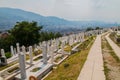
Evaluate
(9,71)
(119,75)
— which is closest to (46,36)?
(9,71)

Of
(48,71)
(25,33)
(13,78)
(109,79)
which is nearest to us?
(109,79)

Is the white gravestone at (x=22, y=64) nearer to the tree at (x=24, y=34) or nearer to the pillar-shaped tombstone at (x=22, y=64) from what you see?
the pillar-shaped tombstone at (x=22, y=64)

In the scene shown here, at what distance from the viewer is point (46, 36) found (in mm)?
67750

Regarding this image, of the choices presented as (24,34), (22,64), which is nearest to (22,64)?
(22,64)

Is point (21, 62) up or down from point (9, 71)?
up

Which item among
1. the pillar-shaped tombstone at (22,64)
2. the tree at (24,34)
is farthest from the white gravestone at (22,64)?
the tree at (24,34)

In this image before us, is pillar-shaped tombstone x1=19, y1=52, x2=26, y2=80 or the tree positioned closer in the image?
pillar-shaped tombstone x1=19, y1=52, x2=26, y2=80

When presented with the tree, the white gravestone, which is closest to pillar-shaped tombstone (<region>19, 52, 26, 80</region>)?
the white gravestone

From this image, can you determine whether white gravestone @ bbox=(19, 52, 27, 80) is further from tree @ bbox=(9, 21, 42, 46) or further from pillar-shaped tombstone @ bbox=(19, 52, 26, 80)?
tree @ bbox=(9, 21, 42, 46)

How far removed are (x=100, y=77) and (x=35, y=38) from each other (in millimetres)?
28902

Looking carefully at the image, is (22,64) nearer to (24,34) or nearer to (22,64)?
(22,64)

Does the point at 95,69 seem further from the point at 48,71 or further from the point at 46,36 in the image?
the point at 46,36

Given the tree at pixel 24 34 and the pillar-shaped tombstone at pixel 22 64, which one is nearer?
the pillar-shaped tombstone at pixel 22 64

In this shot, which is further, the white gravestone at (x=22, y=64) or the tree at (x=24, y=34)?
the tree at (x=24, y=34)
